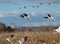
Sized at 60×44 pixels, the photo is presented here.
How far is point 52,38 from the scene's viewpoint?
23.6 feet

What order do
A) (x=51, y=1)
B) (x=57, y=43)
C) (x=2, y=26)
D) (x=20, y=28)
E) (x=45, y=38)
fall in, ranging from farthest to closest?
1. (x=2, y=26)
2. (x=20, y=28)
3. (x=51, y=1)
4. (x=45, y=38)
5. (x=57, y=43)

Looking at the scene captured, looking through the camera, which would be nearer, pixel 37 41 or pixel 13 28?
pixel 37 41

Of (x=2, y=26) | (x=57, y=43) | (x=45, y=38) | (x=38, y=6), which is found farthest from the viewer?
(x=2, y=26)

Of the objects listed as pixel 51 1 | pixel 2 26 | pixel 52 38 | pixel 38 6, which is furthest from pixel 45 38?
pixel 2 26

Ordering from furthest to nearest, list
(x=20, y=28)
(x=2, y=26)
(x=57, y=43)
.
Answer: (x=2, y=26) → (x=20, y=28) → (x=57, y=43)

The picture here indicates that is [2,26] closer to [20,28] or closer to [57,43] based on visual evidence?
[20,28]

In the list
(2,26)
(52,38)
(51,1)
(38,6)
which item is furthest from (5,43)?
(2,26)

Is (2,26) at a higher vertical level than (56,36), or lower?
lower

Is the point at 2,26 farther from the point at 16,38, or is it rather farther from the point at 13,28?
the point at 16,38

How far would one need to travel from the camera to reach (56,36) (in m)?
7.39

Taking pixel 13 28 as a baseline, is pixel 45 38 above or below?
above

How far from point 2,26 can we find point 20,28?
2769 millimetres

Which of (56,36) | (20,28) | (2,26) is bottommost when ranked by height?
(2,26)

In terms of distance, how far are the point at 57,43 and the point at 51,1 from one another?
2783mm
